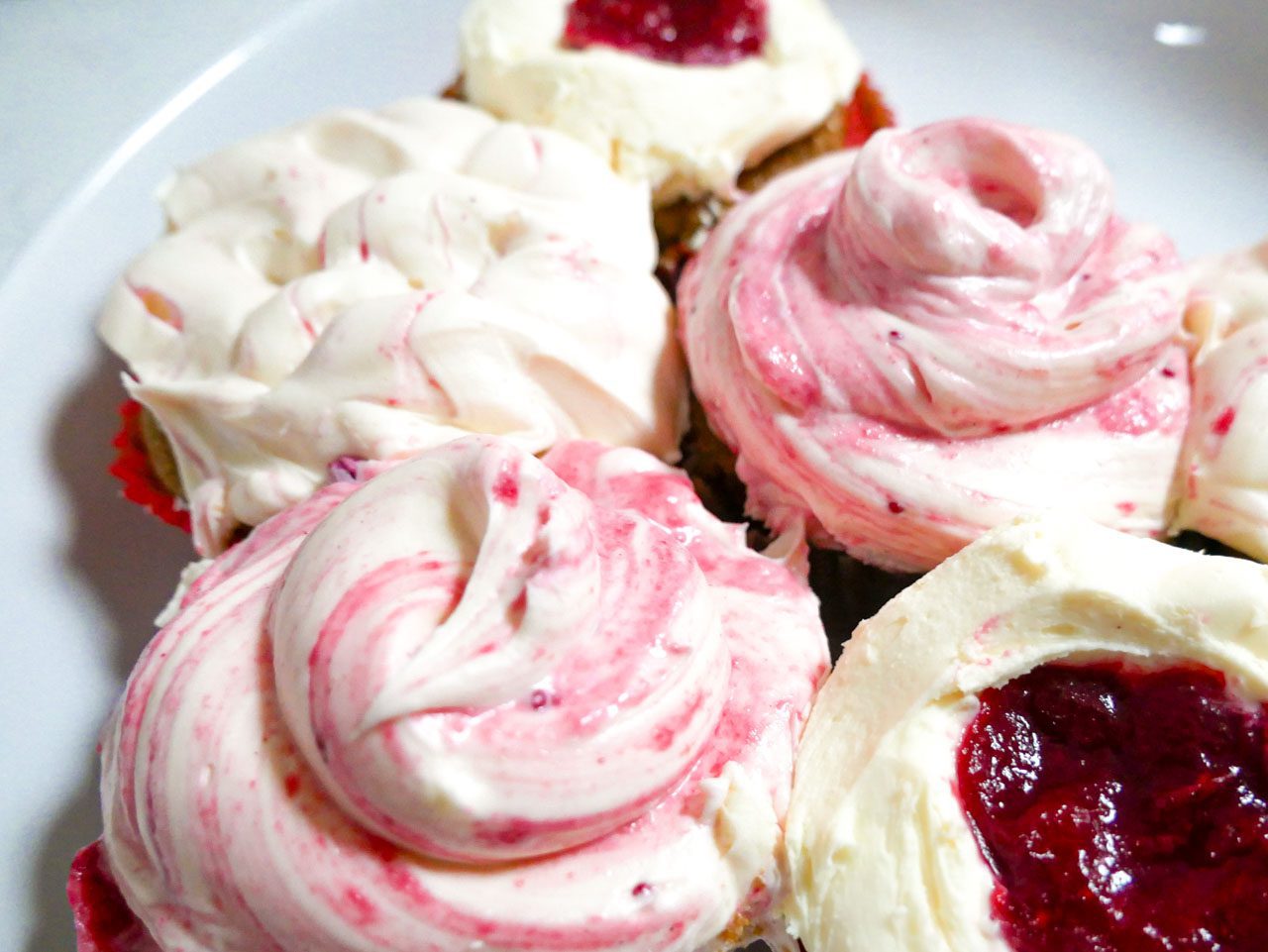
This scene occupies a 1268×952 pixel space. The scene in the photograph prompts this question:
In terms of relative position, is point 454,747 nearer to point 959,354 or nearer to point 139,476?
point 959,354

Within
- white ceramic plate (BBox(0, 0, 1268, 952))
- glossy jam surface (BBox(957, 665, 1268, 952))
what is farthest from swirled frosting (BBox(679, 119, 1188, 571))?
white ceramic plate (BBox(0, 0, 1268, 952))

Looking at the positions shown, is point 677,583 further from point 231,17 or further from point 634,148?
point 231,17

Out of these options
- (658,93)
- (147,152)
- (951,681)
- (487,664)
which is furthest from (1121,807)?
(147,152)

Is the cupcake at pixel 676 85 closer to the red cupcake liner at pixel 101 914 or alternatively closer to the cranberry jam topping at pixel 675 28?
the cranberry jam topping at pixel 675 28

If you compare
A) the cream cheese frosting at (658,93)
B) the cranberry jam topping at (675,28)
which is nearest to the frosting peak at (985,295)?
the cream cheese frosting at (658,93)

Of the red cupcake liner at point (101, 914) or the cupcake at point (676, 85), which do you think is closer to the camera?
the red cupcake liner at point (101, 914)

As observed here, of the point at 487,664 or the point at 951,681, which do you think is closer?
the point at 487,664

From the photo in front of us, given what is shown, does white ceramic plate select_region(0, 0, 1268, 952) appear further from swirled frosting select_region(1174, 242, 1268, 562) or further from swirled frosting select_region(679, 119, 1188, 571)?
swirled frosting select_region(679, 119, 1188, 571)
